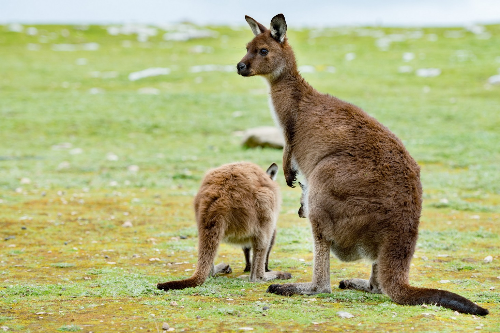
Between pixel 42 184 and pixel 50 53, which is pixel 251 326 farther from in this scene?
pixel 50 53

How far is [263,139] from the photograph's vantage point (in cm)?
1608

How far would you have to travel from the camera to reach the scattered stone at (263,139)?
16062 millimetres

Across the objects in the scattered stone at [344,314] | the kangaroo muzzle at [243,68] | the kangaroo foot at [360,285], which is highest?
the kangaroo muzzle at [243,68]

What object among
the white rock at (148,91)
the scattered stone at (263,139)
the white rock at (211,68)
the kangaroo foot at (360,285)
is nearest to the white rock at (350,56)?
the white rock at (211,68)

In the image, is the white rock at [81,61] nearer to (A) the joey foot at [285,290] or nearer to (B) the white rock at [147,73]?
(B) the white rock at [147,73]

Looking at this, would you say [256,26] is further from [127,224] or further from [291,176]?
[127,224]

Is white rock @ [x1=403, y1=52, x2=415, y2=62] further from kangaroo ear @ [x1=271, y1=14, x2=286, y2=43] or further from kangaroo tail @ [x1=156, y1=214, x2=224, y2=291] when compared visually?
kangaroo tail @ [x1=156, y1=214, x2=224, y2=291]

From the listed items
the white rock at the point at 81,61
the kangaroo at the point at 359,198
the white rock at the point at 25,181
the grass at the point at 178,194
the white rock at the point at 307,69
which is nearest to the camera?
the grass at the point at 178,194

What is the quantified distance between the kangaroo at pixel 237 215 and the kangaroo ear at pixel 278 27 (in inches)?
57.4

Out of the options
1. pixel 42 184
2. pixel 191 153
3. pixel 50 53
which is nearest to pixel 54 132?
pixel 191 153

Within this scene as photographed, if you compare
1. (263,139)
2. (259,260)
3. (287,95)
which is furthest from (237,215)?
(263,139)

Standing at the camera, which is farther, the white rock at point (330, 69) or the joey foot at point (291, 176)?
the white rock at point (330, 69)

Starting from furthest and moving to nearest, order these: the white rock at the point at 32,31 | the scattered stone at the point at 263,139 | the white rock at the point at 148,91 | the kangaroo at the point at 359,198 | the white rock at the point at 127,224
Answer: the white rock at the point at 32,31 < the white rock at the point at 148,91 < the scattered stone at the point at 263,139 < the white rock at the point at 127,224 < the kangaroo at the point at 359,198

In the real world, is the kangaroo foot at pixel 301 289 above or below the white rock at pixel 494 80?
below
